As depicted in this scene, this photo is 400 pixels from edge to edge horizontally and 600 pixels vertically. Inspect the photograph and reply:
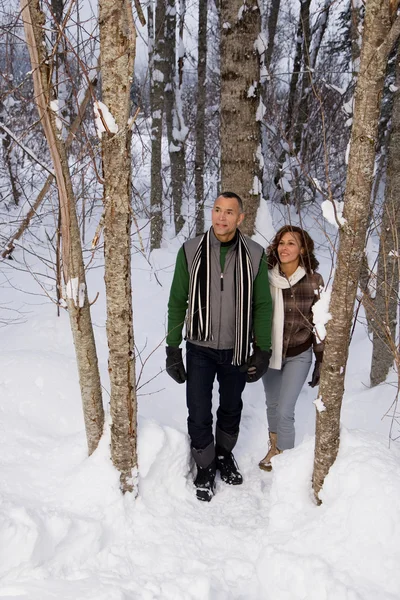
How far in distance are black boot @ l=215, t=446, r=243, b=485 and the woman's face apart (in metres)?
1.49

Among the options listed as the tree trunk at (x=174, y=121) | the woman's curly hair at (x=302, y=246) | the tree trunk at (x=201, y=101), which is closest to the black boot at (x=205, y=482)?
the woman's curly hair at (x=302, y=246)

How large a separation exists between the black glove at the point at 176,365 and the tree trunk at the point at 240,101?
4.80 ft

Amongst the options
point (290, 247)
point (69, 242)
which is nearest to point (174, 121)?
→ point (290, 247)

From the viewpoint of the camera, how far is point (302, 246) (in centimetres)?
306

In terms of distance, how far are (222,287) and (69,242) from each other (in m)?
0.99

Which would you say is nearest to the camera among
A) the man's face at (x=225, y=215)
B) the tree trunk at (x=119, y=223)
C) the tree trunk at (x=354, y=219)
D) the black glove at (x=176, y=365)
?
the tree trunk at (x=354, y=219)

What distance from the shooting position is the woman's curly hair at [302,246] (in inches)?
121

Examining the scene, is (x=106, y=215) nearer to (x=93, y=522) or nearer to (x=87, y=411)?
(x=87, y=411)

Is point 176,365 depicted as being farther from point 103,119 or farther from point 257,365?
point 103,119

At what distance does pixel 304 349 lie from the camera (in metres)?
3.21

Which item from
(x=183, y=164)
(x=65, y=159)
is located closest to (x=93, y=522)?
(x=65, y=159)

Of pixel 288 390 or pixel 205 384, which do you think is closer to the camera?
pixel 205 384

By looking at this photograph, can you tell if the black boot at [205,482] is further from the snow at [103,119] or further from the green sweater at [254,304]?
the snow at [103,119]

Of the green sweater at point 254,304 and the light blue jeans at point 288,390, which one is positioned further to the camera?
the light blue jeans at point 288,390
